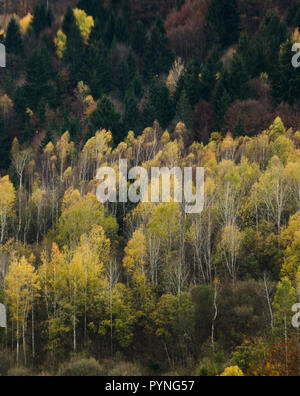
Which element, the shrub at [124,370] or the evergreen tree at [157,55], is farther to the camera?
the evergreen tree at [157,55]

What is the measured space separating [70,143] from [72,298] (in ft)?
114

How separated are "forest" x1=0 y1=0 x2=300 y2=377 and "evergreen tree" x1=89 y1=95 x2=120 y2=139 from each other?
191 mm

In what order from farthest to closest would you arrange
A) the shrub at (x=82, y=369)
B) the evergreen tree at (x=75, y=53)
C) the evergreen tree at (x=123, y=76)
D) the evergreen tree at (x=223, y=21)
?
the evergreen tree at (x=223, y=21) → the evergreen tree at (x=75, y=53) → the evergreen tree at (x=123, y=76) → the shrub at (x=82, y=369)

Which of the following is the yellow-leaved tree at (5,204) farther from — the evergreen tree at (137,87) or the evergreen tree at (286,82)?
the evergreen tree at (286,82)

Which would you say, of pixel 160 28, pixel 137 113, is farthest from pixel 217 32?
pixel 137 113

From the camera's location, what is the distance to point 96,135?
253 ft

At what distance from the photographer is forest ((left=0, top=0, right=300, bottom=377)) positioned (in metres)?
43.6

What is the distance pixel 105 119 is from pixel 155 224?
32.2 metres

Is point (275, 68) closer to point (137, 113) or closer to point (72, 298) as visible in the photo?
point (137, 113)

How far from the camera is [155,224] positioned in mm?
52438

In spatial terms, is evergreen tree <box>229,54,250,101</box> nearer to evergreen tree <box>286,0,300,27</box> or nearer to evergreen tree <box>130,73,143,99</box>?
evergreen tree <box>130,73,143,99</box>

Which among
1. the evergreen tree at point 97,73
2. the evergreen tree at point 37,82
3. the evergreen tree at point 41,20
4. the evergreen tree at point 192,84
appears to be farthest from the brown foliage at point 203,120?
the evergreen tree at point 41,20

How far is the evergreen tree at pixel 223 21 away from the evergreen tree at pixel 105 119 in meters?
36.5

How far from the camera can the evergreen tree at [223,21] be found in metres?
110
